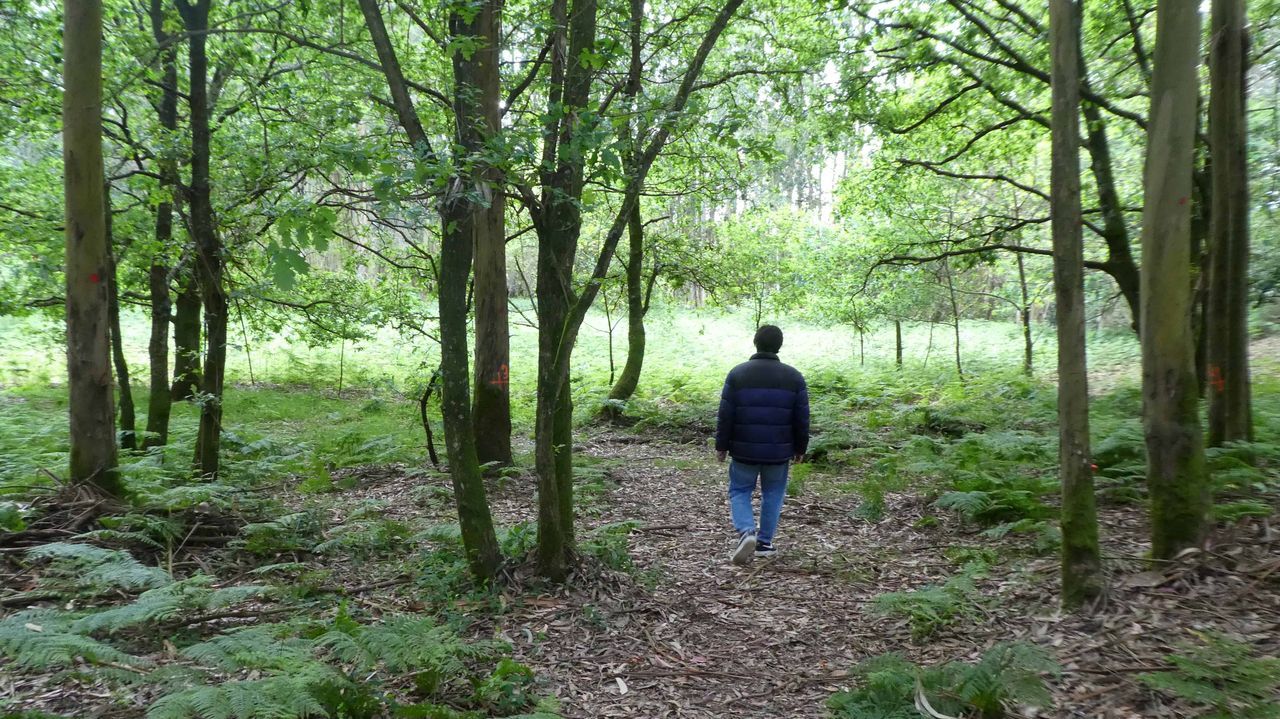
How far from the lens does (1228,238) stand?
6418mm

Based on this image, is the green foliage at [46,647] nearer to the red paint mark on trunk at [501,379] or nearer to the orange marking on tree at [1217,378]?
the red paint mark on trunk at [501,379]

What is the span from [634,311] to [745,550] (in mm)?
8782

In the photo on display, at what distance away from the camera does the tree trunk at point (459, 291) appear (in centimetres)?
465

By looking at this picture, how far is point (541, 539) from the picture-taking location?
5520 mm

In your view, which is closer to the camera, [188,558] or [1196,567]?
[1196,567]

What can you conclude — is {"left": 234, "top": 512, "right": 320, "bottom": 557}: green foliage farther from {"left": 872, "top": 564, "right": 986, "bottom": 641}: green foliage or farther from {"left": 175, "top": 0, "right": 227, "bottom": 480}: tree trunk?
{"left": 872, "top": 564, "right": 986, "bottom": 641}: green foliage

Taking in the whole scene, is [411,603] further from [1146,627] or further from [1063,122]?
[1063,122]

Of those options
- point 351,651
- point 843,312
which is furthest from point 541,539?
point 843,312

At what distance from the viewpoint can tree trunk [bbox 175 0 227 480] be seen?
7.34 m

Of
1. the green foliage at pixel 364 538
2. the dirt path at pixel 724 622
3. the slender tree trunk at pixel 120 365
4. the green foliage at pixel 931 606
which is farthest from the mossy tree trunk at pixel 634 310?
the green foliage at pixel 931 606

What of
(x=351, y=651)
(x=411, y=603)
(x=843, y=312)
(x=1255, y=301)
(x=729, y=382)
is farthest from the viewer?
(x=843, y=312)

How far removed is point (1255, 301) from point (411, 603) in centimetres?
1533

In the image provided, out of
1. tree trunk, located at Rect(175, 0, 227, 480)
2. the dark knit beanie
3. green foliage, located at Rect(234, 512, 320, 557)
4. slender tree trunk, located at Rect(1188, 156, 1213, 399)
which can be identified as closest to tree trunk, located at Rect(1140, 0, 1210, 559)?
the dark knit beanie

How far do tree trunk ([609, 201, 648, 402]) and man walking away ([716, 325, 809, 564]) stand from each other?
24.8 feet
